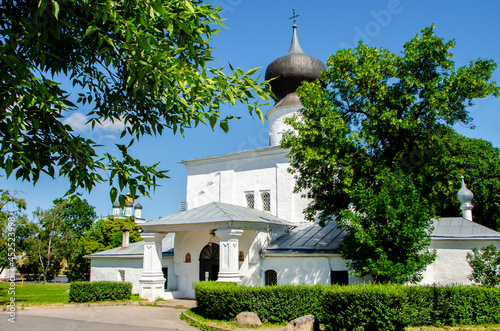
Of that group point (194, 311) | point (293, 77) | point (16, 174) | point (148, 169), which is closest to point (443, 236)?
point (194, 311)

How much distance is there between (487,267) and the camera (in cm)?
1366

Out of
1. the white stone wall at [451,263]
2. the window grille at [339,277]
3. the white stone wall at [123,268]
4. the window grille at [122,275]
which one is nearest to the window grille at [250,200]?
the white stone wall at [123,268]

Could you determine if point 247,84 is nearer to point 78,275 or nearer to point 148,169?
point 148,169

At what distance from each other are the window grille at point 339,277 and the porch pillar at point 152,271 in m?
7.60

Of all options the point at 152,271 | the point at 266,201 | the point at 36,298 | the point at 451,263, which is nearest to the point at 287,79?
the point at 266,201

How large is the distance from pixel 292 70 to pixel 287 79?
592mm

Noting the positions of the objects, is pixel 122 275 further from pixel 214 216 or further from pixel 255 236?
pixel 255 236

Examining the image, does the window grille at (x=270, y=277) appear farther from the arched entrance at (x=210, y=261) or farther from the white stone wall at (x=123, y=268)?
the white stone wall at (x=123, y=268)

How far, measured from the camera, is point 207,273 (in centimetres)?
1838

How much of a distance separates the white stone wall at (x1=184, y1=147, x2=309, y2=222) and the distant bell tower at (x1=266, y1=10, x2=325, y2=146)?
2.01 m

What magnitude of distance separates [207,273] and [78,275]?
2427 cm

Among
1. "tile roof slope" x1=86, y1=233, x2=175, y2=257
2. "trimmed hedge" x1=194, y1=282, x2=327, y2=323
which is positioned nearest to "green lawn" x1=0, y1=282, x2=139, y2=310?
"tile roof slope" x1=86, y1=233, x2=175, y2=257

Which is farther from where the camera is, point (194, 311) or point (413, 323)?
point (194, 311)

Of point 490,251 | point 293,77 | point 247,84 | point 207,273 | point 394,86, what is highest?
point 293,77
